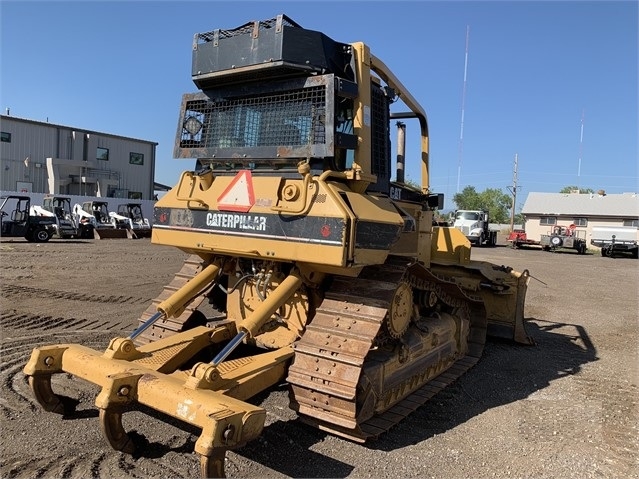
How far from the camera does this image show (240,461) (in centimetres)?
366

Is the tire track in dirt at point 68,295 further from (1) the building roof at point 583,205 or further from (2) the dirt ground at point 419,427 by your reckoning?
(1) the building roof at point 583,205

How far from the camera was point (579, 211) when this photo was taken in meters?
48.1

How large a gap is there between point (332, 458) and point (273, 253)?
1.60 meters

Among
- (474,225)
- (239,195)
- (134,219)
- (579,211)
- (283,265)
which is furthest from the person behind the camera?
(579,211)

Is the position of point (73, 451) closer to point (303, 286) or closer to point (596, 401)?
point (303, 286)

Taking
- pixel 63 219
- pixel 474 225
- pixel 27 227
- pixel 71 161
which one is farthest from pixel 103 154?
pixel 474 225

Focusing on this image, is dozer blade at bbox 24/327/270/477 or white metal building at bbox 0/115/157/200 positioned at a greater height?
white metal building at bbox 0/115/157/200

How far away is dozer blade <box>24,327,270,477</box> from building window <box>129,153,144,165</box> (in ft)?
128

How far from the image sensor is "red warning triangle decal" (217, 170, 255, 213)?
4398mm

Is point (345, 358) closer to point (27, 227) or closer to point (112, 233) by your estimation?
point (27, 227)

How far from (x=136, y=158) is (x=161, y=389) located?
133 ft

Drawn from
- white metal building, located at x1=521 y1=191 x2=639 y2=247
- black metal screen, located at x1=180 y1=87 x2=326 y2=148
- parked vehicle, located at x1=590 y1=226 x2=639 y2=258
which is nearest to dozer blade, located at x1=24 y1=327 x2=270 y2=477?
black metal screen, located at x1=180 y1=87 x2=326 y2=148

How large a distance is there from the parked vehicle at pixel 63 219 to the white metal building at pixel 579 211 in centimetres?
3921

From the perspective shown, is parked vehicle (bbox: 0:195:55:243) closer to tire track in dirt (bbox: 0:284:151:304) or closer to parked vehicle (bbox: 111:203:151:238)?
parked vehicle (bbox: 111:203:151:238)
